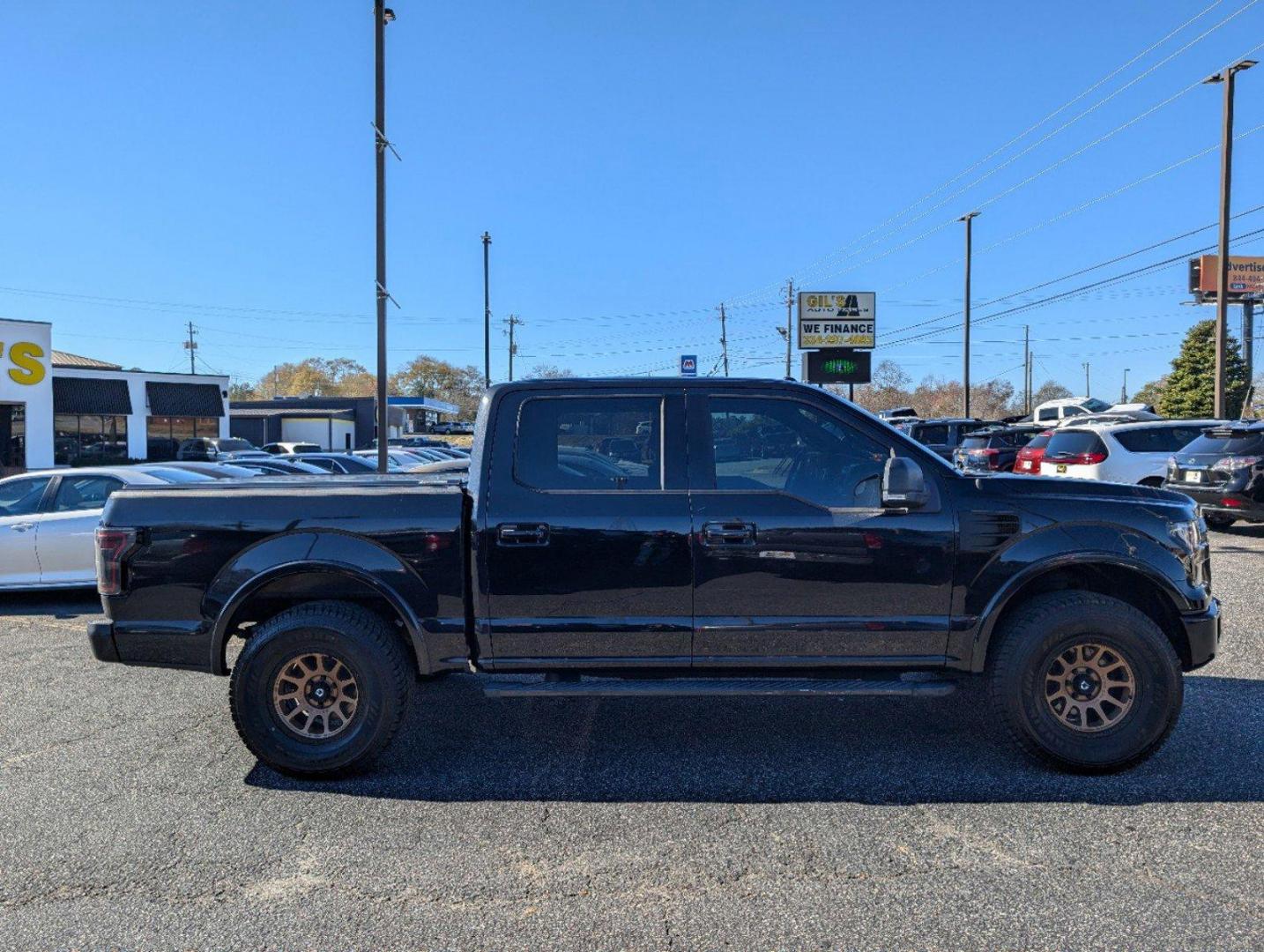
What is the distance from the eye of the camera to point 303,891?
3346 mm

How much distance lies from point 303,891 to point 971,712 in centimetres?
381

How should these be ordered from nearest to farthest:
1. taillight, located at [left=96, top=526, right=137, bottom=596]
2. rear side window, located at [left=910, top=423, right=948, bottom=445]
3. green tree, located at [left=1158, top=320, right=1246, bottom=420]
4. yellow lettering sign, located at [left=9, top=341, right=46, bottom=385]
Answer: taillight, located at [left=96, top=526, right=137, bottom=596], rear side window, located at [left=910, top=423, right=948, bottom=445], yellow lettering sign, located at [left=9, top=341, right=46, bottom=385], green tree, located at [left=1158, top=320, right=1246, bottom=420]

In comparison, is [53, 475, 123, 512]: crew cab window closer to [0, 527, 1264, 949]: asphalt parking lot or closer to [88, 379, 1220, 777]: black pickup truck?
[0, 527, 1264, 949]: asphalt parking lot

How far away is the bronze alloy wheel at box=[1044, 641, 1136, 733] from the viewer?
4.30 metres

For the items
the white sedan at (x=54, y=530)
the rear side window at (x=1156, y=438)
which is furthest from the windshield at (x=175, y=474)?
the rear side window at (x=1156, y=438)

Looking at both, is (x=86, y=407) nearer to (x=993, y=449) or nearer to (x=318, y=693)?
(x=993, y=449)

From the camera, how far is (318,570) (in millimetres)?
4410

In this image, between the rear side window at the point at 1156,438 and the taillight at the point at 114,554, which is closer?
the taillight at the point at 114,554

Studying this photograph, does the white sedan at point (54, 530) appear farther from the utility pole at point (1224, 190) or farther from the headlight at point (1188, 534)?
the utility pole at point (1224, 190)

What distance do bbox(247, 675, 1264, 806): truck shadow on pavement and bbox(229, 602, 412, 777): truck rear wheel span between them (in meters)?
0.16

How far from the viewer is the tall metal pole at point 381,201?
45.3 feet

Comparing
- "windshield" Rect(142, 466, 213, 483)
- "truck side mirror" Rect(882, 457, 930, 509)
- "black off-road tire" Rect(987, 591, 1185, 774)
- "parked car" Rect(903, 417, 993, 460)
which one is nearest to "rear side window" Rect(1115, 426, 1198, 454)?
"parked car" Rect(903, 417, 993, 460)

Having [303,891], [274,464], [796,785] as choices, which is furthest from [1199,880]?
[274,464]

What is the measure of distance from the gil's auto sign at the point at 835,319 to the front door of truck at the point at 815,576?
21585mm
